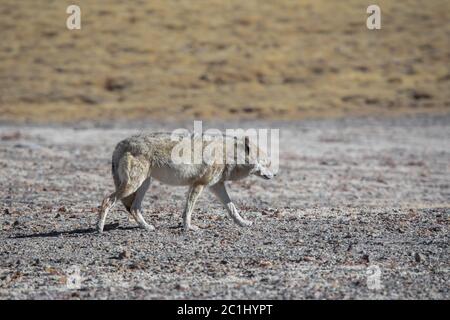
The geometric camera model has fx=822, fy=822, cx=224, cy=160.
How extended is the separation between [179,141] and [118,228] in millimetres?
1484

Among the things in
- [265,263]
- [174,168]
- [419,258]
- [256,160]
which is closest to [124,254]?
[265,263]

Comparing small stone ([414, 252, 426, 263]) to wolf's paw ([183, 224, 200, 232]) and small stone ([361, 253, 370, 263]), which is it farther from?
wolf's paw ([183, 224, 200, 232])

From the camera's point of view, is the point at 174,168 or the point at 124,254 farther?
the point at 174,168

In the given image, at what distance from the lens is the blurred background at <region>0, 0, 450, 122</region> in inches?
1438

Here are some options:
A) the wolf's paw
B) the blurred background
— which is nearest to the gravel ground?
the wolf's paw

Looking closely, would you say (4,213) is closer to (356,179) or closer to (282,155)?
(356,179)

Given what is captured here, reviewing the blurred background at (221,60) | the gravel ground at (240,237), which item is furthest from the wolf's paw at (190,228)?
the blurred background at (221,60)

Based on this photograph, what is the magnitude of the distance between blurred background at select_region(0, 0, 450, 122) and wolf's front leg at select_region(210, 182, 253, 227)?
22436 mm

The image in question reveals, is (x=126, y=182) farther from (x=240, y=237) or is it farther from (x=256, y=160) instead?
(x=256, y=160)

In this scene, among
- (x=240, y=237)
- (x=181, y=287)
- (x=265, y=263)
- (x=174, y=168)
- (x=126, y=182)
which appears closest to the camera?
(x=181, y=287)

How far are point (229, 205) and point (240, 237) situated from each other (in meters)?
0.96

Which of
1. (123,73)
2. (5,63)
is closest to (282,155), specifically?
(123,73)

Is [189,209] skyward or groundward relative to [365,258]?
skyward

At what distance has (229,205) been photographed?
1165 cm
